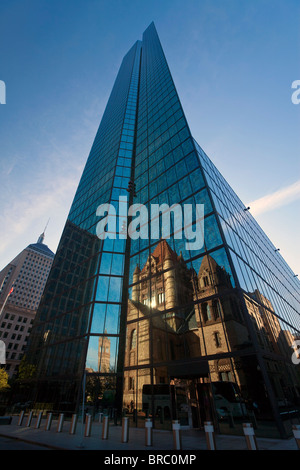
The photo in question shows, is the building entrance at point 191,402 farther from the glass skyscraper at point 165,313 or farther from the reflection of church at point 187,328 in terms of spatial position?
the reflection of church at point 187,328

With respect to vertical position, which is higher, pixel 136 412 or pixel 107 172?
pixel 107 172

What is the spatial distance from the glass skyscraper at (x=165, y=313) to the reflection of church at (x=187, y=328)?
0.27ft

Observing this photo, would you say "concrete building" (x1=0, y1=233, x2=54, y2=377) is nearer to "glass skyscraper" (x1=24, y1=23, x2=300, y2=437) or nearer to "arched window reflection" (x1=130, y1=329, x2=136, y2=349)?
"glass skyscraper" (x1=24, y1=23, x2=300, y2=437)

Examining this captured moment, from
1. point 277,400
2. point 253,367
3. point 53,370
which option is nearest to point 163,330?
point 253,367

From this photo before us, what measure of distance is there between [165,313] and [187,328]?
263 centimetres

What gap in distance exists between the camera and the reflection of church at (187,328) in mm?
13344

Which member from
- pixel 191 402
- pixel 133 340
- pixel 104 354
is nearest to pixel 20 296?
pixel 104 354

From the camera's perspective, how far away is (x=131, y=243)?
26953 millimetres

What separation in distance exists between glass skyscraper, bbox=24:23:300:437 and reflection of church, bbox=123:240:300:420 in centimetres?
8

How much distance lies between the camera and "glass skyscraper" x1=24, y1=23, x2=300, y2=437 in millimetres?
12969

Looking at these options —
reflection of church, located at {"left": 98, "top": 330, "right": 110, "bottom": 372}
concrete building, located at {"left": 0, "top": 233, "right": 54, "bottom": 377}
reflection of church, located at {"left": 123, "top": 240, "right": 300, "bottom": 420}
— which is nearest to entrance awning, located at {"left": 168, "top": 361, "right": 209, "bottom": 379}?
reflection of church, located at {"left": 123, "top": 240, "right": 300, "bottom": 420}

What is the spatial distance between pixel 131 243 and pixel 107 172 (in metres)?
16.6

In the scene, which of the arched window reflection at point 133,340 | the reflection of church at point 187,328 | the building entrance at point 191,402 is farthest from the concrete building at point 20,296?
the building entrance at point 191,402
